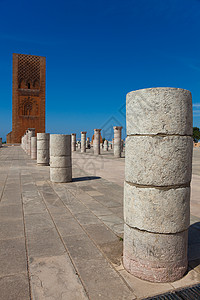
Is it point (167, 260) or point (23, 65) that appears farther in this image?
point (23, 65)

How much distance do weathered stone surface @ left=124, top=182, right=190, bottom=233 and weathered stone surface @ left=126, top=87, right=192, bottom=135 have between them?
2.31 feet

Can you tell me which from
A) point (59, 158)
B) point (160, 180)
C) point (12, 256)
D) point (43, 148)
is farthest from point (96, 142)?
point (160, 180)

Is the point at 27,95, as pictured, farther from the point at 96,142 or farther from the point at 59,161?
the point at 59,161

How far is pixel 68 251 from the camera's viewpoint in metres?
3.29

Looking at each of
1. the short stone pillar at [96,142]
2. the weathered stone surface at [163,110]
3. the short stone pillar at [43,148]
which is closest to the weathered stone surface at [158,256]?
the weathered stone surface at [163,110]

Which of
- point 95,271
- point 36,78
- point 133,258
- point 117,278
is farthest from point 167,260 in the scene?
point 36,78

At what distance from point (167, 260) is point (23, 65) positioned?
56.4 m

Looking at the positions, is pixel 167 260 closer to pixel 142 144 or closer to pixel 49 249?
pixel 142 144

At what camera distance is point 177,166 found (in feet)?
8.59

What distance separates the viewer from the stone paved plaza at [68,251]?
97.4 inches

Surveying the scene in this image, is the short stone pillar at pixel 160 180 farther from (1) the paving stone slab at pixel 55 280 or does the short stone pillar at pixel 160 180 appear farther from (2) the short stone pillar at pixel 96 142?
(2) the short stone pillar at pixel 96 142

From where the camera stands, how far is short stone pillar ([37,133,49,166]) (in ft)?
41.3

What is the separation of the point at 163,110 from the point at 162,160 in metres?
0.56

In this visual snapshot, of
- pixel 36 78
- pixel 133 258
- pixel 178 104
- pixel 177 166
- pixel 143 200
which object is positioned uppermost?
pixel 36 78
